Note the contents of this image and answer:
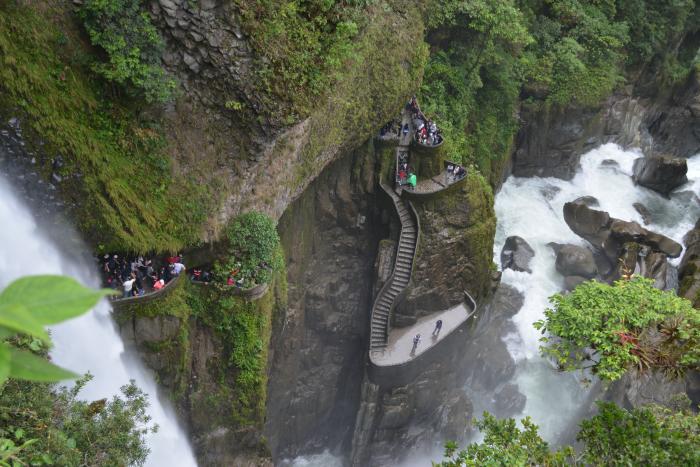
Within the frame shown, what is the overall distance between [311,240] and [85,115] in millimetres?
11960

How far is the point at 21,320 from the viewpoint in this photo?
178 cm

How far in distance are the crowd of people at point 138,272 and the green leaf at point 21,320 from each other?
13.1 m

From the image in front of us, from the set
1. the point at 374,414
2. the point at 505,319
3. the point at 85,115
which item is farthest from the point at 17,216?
the point at 505,319

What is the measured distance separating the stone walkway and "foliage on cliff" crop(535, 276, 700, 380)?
40.0ft

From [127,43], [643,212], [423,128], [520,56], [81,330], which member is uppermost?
[127,43]

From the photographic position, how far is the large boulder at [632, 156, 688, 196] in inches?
1486

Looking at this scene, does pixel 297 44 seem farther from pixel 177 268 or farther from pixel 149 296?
pixel 149 296

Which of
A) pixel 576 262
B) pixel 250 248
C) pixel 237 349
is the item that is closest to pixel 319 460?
pixel 237 349

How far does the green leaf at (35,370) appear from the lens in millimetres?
2005

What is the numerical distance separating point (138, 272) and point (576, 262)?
2533 centimetres

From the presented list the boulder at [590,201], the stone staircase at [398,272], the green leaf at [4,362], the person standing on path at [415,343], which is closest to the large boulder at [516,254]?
the boulder at [590,201]

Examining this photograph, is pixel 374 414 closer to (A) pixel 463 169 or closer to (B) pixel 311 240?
(B) pixel 311 240

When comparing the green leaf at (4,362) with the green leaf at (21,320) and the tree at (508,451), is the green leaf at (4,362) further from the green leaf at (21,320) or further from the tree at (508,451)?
the tree at (508,451)

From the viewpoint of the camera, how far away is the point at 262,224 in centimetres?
1759
